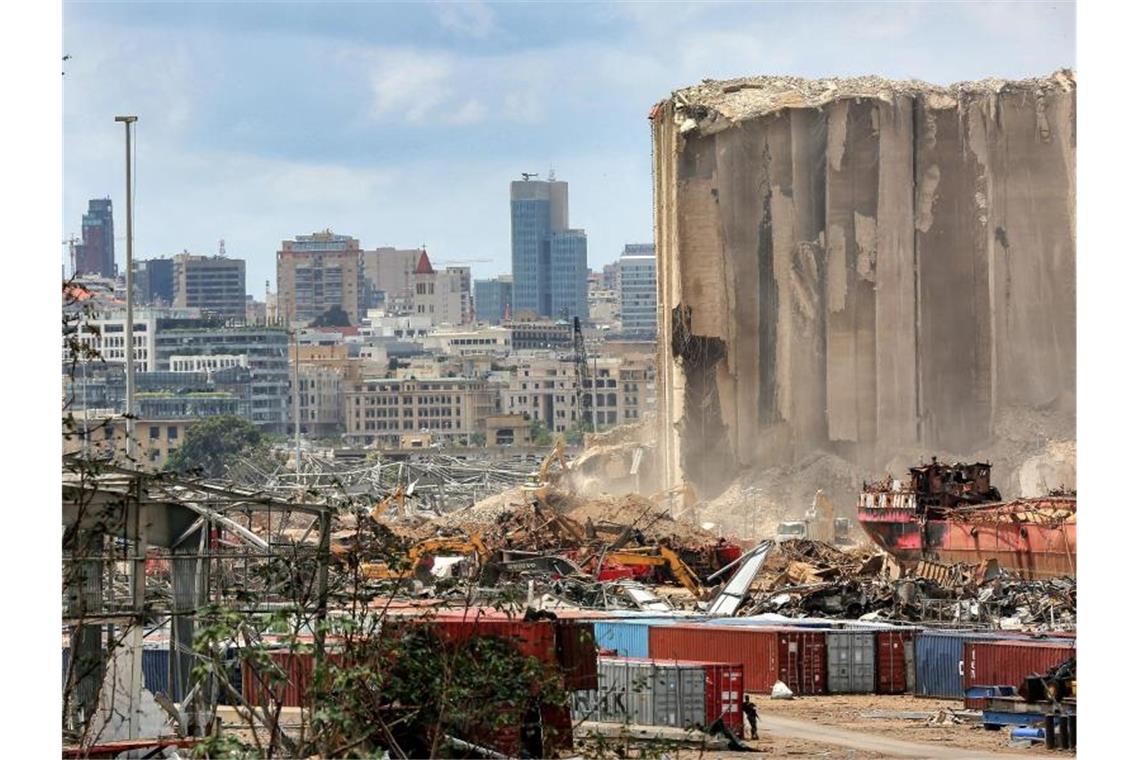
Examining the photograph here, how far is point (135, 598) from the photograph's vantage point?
61.1ft

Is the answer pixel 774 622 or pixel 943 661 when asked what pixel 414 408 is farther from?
pixel 943 661

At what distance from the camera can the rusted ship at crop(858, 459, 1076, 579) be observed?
151ft

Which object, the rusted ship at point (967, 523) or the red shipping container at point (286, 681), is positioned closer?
the red shipping container at point (286, 681)

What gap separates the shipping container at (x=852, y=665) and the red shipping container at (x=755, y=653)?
0.41ft

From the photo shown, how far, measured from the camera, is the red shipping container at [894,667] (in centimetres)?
2997

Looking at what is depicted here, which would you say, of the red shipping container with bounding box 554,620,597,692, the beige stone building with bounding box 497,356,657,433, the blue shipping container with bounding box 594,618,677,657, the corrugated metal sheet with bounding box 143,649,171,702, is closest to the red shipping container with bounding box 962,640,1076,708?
the blue shipping container with bounding box 594,618,677,657

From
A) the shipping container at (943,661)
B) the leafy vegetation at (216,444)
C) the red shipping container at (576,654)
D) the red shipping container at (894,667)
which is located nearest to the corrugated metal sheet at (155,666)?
the red shipping container at (576,654)

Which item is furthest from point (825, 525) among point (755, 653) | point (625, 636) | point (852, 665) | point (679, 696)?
point (679, 696)

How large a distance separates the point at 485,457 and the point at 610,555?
91.8 meters

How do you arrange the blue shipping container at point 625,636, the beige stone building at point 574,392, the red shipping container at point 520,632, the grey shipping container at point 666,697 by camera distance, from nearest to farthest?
the red shipping container at point 520,632 < the grey shipping container at point 666,697 < the blue shipping container at point 625,636 < the beige stone building at point 574,392

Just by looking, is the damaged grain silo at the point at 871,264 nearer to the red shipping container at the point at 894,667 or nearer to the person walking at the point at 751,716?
the red shipping container at the point at 894,667

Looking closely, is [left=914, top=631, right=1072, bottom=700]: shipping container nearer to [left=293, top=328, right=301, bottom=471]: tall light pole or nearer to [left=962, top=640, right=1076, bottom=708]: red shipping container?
[left=962, top=640, right=1076, bottom=708]: red shipping container

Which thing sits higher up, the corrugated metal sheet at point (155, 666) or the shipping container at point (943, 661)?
the corrugated metal sheet at point (155, 666)

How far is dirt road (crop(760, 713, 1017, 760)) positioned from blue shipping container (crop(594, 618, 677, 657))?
290 cm
